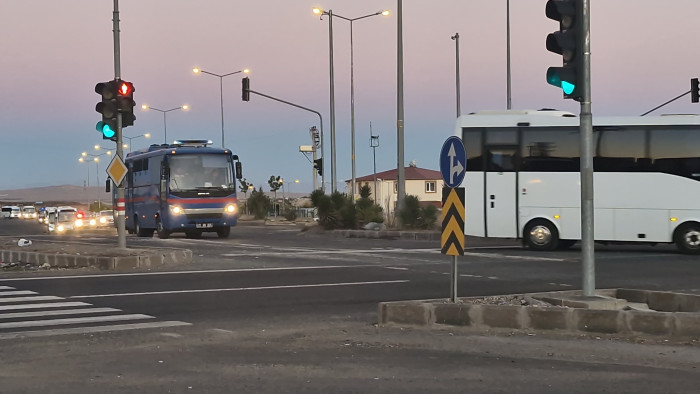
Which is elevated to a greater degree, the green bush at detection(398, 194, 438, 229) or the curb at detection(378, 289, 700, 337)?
the green bush at detection(398, 194, 438, 229)

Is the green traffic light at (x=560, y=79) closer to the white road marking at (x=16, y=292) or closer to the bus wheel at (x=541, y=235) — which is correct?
the white road marking at (x=16, y=292)

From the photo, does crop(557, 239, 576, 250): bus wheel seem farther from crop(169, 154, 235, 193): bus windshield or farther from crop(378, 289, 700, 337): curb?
crop(169, 154, 235, 193): bus windshield

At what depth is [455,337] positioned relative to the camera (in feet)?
31.5

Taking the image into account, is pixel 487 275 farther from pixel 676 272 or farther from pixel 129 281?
pixel 129 281

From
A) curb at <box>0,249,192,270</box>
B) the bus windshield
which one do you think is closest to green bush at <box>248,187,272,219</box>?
the bus windshield

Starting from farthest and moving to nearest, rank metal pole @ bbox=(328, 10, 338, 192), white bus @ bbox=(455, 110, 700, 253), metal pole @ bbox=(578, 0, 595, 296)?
metal pole @ bbox=(328, 10, 338, 192), white bus @ bbox=(455, 110, 700, 253), metal pole @ bbox=(578, 0, 595, 296)

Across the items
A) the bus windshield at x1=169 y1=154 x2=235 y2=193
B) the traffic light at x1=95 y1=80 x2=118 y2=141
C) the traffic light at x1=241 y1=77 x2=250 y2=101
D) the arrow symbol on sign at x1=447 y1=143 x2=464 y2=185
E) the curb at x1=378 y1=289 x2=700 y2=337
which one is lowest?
the curb at x1=378 y1=289 x2=700 y2=337

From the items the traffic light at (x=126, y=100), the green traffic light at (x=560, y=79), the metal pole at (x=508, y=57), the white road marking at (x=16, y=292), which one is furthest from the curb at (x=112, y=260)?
the metal pole at (x=508, y=57)

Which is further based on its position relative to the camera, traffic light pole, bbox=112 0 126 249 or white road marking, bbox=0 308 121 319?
traffic light pole, bbox=112 0 126 249

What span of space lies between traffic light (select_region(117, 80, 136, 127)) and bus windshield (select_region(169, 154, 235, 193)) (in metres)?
12.7

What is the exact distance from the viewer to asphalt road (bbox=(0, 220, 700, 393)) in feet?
23.7

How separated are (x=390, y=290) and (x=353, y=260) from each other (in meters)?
6.23

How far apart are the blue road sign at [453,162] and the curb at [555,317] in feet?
5.03

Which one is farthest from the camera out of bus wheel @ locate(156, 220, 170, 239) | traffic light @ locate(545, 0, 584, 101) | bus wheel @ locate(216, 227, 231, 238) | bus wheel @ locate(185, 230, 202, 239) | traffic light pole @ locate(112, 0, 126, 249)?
bus wheel @ locate(185, 230, 202, 239)
